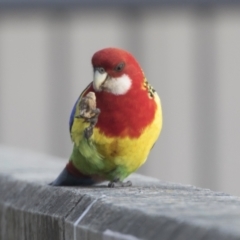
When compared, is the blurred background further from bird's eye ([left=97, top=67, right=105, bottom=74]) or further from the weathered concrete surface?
bird's eye ([left=97, top=67, right=105, bottom=74])

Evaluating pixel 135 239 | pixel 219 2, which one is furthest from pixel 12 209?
pixel 219 2

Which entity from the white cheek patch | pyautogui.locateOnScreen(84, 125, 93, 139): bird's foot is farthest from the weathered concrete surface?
the white cheek patch

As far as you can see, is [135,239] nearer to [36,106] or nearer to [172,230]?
[172,230]

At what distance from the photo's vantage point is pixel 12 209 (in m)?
2.79

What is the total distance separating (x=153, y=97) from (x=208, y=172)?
5.67 meters

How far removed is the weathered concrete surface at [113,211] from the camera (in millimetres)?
1906

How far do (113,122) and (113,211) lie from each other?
87 cm

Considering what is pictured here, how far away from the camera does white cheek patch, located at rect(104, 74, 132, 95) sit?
120 inches

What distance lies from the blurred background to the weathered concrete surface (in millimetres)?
5297

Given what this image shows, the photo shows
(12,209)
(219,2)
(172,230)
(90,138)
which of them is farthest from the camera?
(219,2)

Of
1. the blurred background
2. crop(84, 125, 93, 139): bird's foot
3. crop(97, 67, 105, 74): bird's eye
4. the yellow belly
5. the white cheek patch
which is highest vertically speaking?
crop(97, 67, 105, 74): bird's eye

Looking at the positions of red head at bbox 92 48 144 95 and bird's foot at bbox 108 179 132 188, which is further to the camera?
red head at bbox 92 48 144 95

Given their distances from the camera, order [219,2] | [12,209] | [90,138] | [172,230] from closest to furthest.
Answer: [172,230] < [12,209] < [90,138] < [219,2]

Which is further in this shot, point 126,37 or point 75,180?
point 126,37
